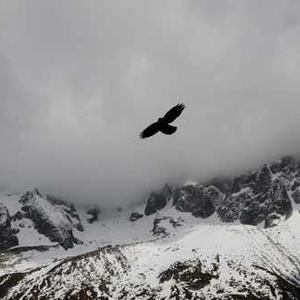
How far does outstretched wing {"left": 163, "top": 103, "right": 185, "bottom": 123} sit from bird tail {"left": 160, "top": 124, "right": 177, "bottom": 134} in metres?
0.71

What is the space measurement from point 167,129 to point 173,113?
2.33 m

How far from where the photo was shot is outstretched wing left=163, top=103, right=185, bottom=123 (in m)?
98.1

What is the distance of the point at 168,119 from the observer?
323 ft

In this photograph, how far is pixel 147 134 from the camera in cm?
9862

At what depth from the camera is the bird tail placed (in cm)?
9862

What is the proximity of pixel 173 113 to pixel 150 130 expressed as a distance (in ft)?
12.7

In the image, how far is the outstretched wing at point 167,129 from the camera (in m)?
98.6

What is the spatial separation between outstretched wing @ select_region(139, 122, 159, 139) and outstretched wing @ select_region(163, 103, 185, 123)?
5.17 feet

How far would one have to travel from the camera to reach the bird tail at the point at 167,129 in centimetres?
9862

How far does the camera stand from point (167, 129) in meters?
98.8

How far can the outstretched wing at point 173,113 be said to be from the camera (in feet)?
322

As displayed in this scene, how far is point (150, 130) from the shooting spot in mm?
98750

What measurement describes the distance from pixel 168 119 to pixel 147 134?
11.4ft

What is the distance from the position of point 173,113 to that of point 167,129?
7.64ft
